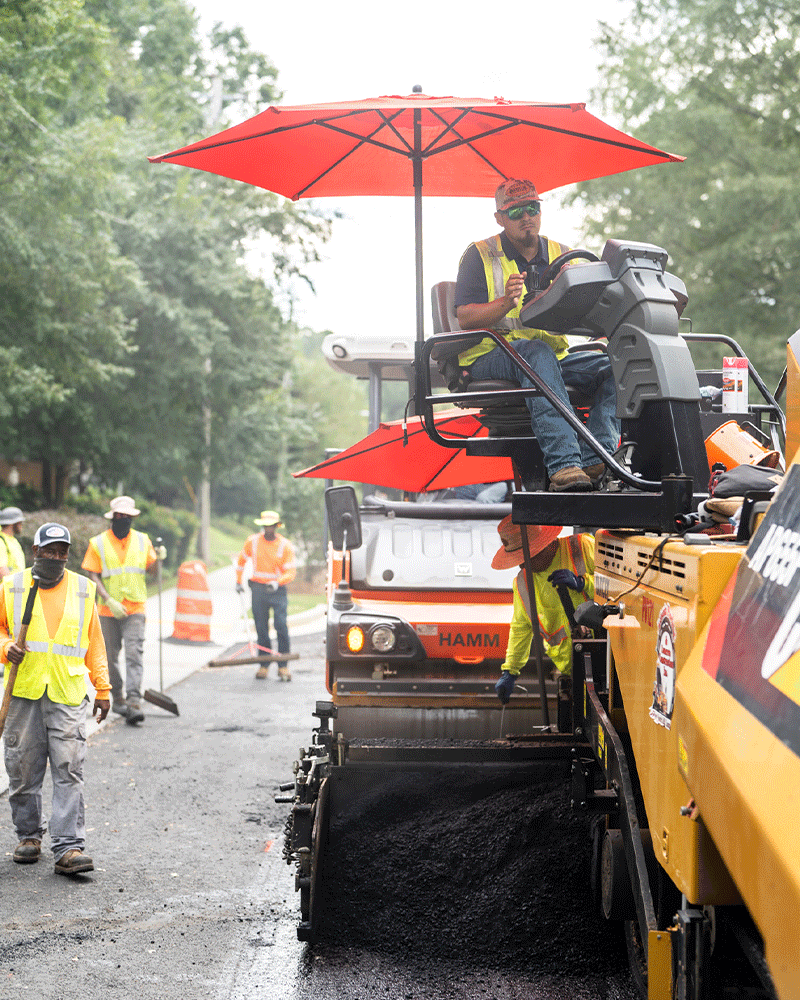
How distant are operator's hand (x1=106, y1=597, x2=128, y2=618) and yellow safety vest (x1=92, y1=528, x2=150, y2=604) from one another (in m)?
0.14

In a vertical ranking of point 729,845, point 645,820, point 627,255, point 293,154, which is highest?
point 293,154

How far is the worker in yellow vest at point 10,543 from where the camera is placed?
912 cm

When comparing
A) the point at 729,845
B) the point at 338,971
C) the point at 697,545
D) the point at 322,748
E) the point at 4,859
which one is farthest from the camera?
the point at 4,859

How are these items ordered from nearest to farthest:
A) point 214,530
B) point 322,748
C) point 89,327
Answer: point 322,748, point 89,327, point 214,530

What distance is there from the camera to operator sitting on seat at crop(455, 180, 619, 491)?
4680 mm

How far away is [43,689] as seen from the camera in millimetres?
6246

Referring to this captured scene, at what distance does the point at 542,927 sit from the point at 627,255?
2.80 meters

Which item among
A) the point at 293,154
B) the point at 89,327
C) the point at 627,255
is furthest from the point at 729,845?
the point at 89,327

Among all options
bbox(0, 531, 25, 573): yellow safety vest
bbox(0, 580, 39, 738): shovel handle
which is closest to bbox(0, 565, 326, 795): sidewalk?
bbox(0, 531, 25, 573): yellow safety vest

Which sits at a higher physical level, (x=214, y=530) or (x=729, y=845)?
(x=729, y=845)

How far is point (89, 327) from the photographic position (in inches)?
671

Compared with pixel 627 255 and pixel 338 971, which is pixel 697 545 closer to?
pixel 627 255

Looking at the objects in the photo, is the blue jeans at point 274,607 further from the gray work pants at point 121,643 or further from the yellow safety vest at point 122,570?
the yellow safety vest at point 122,570

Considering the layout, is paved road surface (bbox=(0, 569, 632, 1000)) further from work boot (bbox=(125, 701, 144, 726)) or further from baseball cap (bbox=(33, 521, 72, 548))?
baseball cap (bbox=(33, 521, 72, 548))
